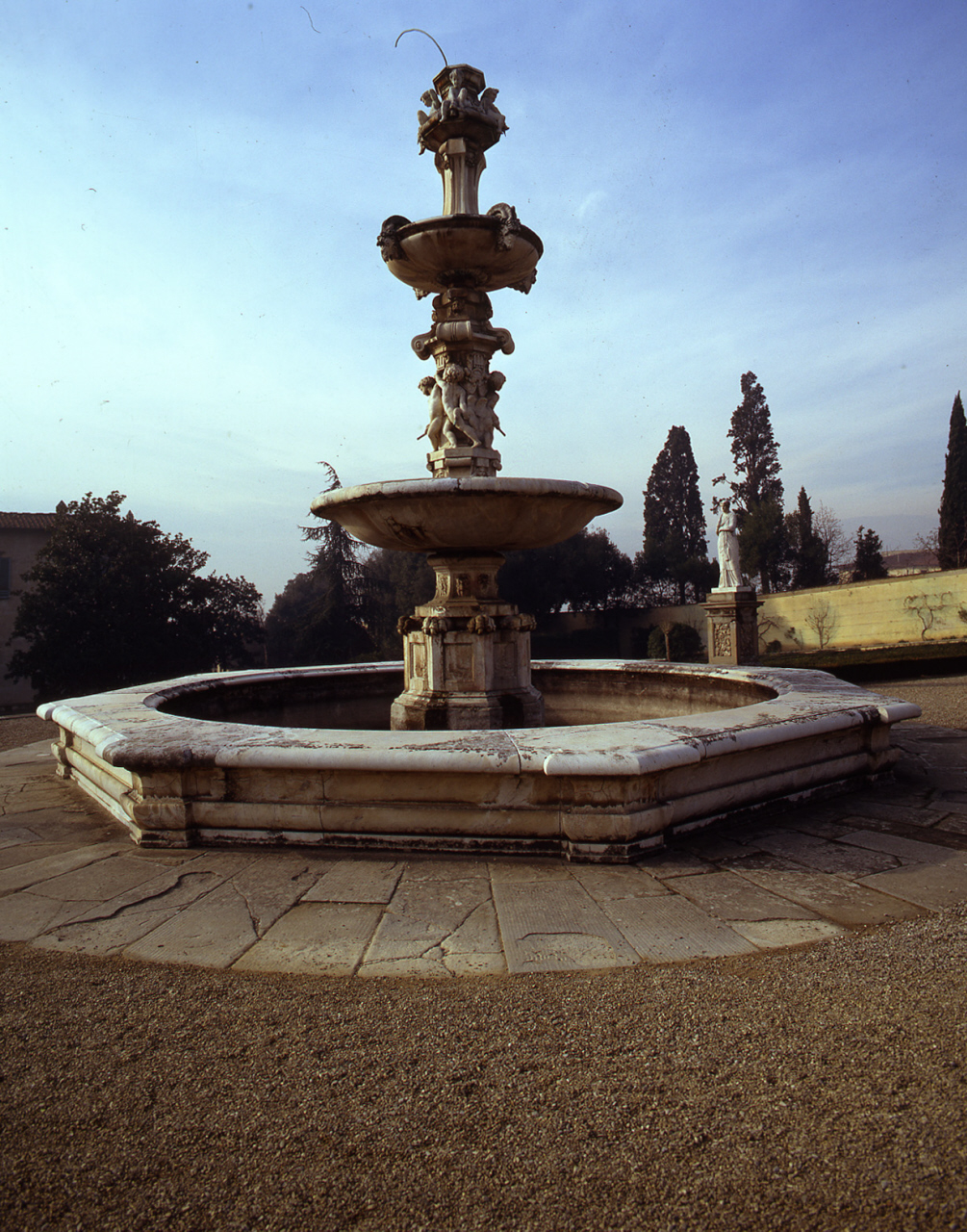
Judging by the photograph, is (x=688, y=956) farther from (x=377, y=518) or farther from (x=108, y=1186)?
(x=377, y=518)

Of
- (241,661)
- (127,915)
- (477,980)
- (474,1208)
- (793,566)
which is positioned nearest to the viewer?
(474,1208)

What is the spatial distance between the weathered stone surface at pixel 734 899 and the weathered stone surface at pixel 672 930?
2.9 inches

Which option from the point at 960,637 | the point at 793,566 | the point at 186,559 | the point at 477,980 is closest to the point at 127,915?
the point at 477,980

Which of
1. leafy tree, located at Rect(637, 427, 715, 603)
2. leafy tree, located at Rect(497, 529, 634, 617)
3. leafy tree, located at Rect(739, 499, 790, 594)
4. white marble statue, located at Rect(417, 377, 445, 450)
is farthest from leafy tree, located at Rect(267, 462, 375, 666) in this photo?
white marble statue, located at Rect(417, 377, 445, 450)

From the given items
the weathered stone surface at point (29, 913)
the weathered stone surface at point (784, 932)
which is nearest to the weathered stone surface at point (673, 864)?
the weathered stone surface at point (784, 932)

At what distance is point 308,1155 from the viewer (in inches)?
61.4

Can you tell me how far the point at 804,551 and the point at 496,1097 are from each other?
42526 millimetres

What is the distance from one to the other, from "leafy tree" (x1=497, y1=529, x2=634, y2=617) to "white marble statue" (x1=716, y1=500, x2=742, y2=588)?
654 inches

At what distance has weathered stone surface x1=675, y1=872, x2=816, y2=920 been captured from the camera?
→ 2732 millimetres

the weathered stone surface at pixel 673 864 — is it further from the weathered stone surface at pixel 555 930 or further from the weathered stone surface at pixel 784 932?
the weathered stone surface at pixel 784 932

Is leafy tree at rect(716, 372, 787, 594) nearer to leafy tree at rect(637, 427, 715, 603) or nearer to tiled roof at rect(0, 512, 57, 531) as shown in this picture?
leafy tree at rect(637, 427, 715, 603)

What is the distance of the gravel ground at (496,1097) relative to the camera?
1.42 meters

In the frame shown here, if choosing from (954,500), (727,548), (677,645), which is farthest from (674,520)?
(727,548)

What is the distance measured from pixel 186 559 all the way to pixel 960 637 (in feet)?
84.6
